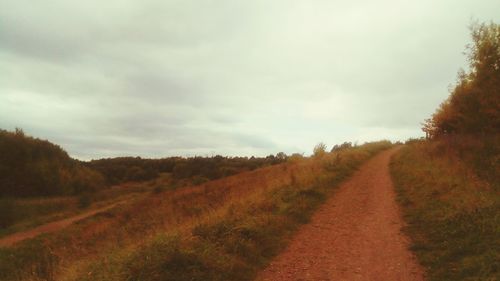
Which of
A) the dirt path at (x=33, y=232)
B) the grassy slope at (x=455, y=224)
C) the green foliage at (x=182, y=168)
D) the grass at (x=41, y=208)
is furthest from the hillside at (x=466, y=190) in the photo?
the green foliage at (x=182, y=168)

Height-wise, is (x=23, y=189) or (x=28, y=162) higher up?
(x=28, y=162)

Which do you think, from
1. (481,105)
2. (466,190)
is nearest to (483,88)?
(481,105)

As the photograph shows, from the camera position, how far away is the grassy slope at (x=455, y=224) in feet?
24.0

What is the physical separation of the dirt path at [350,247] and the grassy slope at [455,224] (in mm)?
413

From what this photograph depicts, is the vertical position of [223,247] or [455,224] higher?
[455,224]

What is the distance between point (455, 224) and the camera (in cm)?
973

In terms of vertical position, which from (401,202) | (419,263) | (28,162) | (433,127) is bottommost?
(419,263)

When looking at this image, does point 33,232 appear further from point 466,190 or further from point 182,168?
point 182,168

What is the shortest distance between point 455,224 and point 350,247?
2.61m

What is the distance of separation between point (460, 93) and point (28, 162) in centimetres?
3713

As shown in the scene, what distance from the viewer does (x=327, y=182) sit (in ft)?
59.2

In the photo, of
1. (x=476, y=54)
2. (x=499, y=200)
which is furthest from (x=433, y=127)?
(x=499, y=200)

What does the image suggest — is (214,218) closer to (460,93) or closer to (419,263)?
(419,263)

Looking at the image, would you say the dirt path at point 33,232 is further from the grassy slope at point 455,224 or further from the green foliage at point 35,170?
the grassy slope at point 455,224
